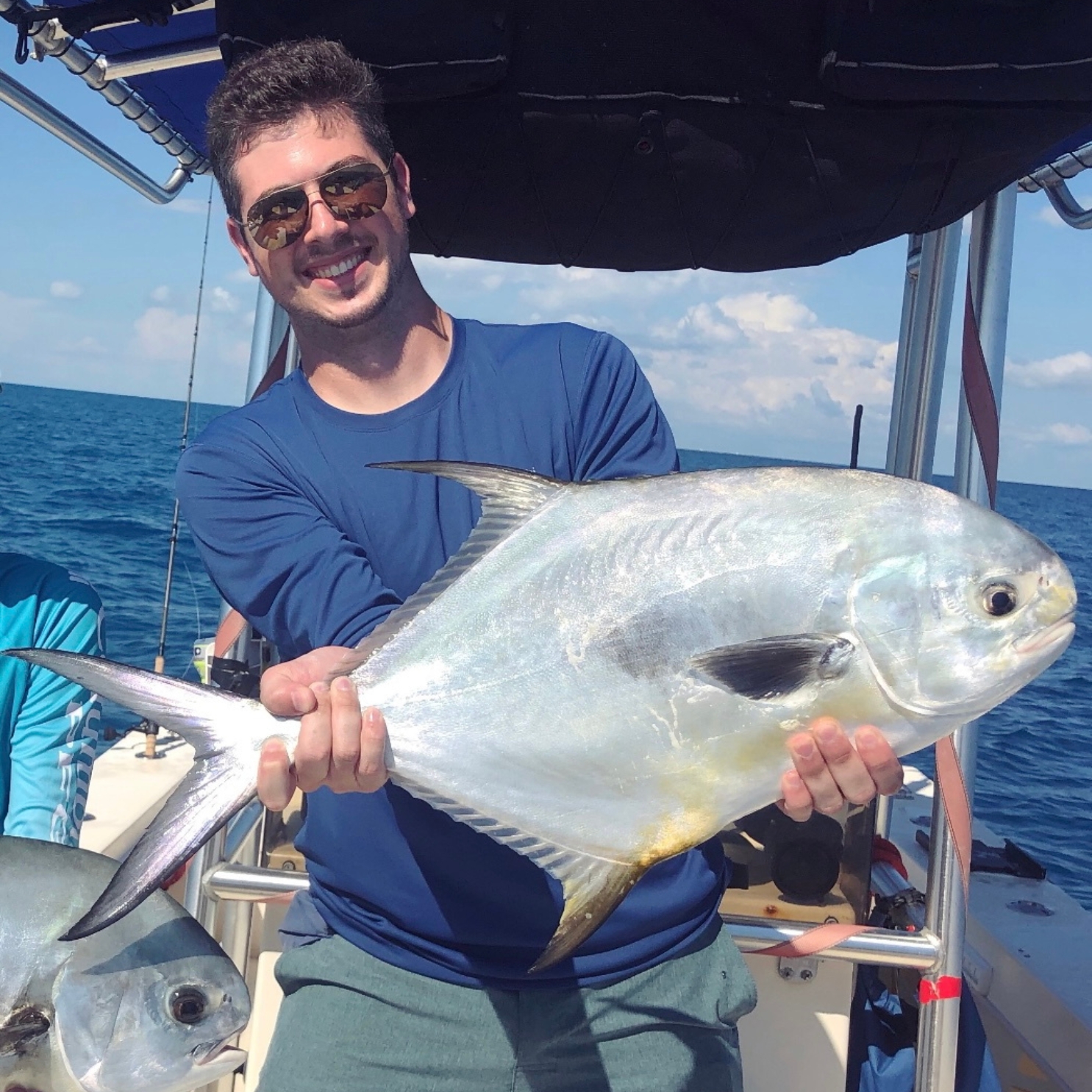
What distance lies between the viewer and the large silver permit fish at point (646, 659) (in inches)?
58.7

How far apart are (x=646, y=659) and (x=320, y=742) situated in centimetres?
51

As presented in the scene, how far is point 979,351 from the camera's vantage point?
2609 millimetres

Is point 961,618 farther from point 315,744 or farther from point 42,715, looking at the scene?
point 42,715

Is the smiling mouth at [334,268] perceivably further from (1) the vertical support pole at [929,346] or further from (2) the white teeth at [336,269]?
(1) the vertical support pole at [929,346]

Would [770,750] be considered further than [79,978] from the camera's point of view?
No

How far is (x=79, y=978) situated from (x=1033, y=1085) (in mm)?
3242

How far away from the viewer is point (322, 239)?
2.02 metres

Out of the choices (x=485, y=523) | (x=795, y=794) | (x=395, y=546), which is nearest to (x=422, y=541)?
(x=395, y=546)

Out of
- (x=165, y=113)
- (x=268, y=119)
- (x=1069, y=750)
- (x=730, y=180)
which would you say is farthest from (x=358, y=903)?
(x=1069, y=750)

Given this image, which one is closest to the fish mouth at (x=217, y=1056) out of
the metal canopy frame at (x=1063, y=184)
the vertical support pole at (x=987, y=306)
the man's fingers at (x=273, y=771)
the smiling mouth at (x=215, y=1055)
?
the smiling mouth at (x=215, y=1055)

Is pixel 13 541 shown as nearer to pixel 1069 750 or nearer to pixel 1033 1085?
pixel 1069 750

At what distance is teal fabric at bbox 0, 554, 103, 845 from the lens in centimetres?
235

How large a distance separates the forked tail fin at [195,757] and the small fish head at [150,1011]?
1.01ft

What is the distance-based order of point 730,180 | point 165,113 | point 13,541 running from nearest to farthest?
point 730,180 < point 165,113 < point 13,541
